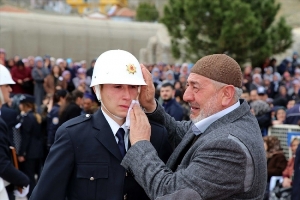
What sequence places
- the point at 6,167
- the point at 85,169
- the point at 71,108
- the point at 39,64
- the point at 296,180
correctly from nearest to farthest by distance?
the point at 85,169, the point at 6,167, the point at 296,180, the point at 71,108, the point at 39,64

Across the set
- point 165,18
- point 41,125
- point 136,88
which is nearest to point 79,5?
point 165,18

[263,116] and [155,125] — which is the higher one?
[155,125]

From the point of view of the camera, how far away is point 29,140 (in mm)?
10133

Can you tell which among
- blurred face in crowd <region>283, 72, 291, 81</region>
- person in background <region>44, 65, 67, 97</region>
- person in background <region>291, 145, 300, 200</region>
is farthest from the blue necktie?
blurred face in crowd <region>283, 72, 291, 81</region>

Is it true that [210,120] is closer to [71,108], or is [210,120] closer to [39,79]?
[71,108]

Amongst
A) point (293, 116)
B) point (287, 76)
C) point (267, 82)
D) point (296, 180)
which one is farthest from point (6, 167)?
point (287, 76)

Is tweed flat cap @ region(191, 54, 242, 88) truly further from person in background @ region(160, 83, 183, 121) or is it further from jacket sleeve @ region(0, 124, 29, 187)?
person in background @ region(160, 83, 183, 121)

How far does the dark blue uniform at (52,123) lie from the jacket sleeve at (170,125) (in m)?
6.61

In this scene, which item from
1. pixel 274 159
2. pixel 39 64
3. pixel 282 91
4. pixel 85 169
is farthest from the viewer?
pixel 39 64

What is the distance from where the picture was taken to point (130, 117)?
3.50 m

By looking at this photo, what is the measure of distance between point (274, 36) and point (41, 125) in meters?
11.7

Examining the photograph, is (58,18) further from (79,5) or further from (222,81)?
(79,5)

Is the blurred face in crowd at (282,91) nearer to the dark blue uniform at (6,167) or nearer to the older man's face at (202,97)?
the dark blue uniform at (6,167)

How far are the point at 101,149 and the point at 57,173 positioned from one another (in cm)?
28
